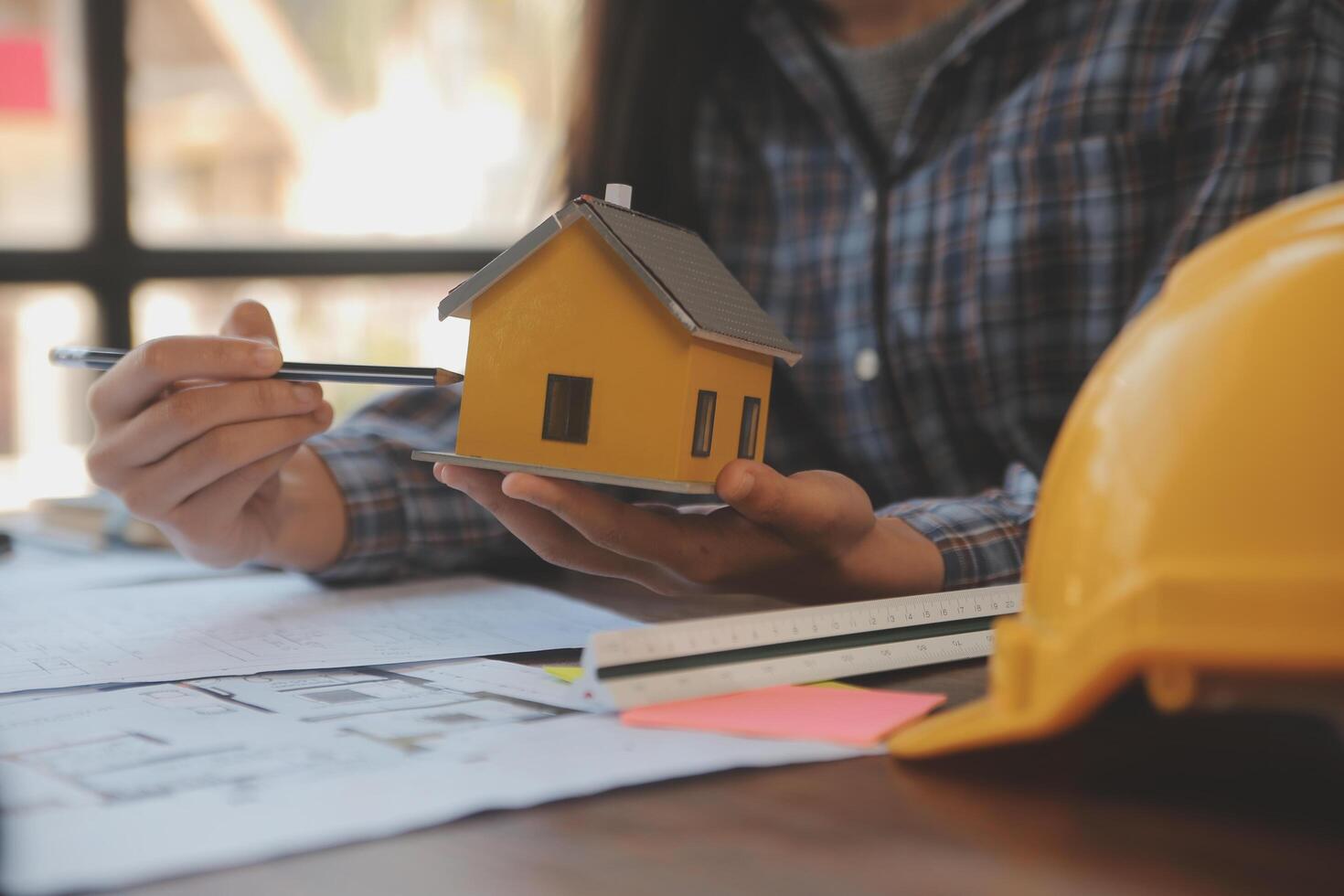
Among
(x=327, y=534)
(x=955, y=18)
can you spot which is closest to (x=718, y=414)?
(x=327, y=534)

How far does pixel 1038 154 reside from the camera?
48.0 inches

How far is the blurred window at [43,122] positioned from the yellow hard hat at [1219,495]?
188 cm

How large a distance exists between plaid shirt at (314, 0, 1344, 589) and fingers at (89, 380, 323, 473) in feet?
0.62

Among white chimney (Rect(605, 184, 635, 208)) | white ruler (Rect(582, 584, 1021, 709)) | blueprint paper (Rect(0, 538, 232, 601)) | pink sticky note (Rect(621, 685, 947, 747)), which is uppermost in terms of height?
white chimney (Rect(605, 184, 635, 208))

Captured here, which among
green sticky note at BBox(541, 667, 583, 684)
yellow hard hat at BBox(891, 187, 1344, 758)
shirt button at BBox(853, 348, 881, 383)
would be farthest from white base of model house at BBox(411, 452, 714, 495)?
shirt button at BBox(853, 348, 881, 383)

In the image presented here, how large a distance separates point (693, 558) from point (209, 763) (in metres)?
0.33

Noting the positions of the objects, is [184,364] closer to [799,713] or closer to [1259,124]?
[799,713]

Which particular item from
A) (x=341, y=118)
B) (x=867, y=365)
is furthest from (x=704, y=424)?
(x=341, y=118)

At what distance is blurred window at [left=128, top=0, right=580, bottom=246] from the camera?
2086 millimetres

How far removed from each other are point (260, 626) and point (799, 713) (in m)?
0.44

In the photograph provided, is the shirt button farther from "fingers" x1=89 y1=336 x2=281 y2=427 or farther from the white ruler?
"fingers" x1=89 y1=336 x2=281 y2=427

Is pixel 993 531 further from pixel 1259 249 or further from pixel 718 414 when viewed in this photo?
pixel 1259 249

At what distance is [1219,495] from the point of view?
431 millimetres

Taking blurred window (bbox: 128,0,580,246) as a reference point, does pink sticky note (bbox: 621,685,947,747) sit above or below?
below
